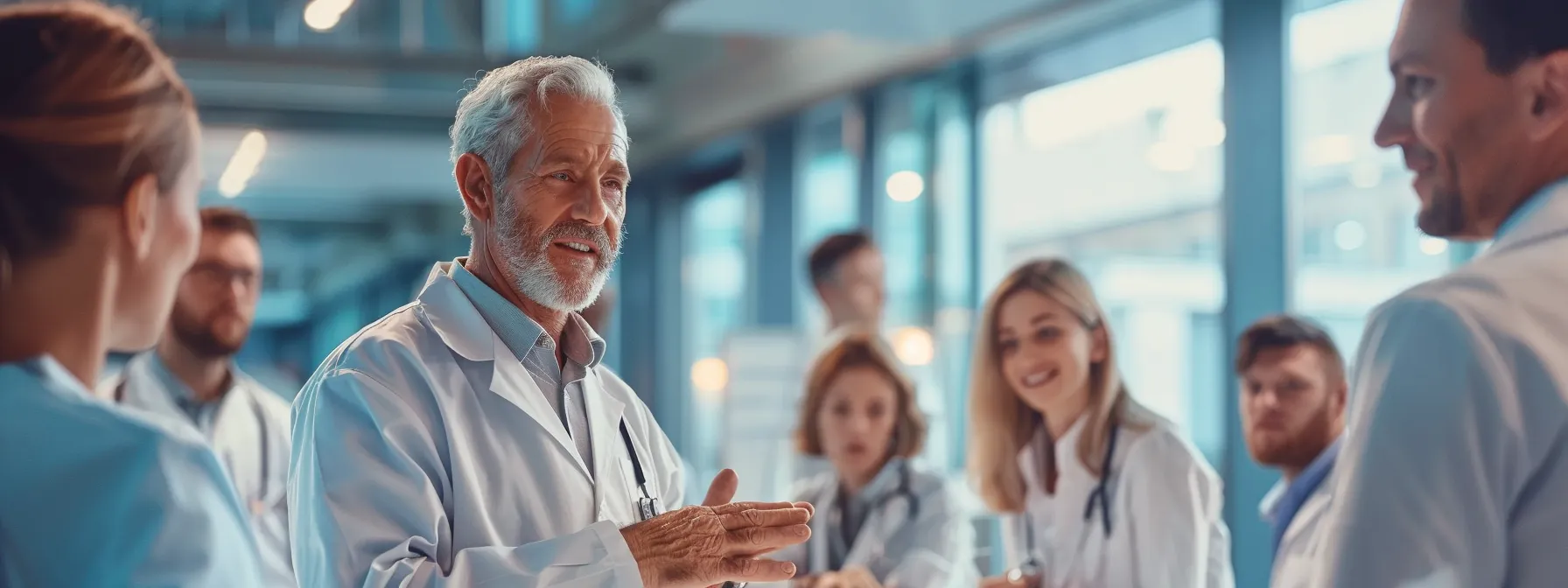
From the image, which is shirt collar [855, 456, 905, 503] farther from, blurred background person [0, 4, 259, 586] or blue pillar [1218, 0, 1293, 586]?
blurred background person [0, 4, 259, 586]

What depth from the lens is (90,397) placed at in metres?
1.28

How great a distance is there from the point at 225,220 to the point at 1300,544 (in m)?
3.21

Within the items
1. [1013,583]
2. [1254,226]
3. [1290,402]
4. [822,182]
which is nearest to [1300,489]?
[1290,402]

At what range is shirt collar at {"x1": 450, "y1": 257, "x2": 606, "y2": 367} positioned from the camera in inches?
89.8

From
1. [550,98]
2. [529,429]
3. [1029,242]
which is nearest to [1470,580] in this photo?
[529,429]

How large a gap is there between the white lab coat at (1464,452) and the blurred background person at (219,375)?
3.35 meters

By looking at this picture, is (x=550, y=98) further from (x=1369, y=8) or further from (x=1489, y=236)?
(x=1369, y=8)

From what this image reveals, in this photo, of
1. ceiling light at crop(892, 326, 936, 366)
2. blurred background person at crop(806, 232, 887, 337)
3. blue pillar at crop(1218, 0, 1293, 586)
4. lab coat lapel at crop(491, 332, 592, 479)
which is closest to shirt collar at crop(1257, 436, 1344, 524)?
blue pillar at crop(1218, 0, 1293, 586)

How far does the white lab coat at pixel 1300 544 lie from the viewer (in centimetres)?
329

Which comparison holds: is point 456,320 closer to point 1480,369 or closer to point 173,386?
point 1480,369

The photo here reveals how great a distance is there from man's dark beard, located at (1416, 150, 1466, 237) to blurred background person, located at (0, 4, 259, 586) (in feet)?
4.33

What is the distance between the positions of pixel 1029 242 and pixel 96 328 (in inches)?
256

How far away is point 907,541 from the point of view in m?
4.14

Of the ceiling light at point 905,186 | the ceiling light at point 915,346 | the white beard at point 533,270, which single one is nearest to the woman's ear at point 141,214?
the white beard at point 533,270
